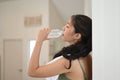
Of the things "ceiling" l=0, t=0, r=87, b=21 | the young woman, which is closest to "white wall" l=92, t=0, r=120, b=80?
the young woman

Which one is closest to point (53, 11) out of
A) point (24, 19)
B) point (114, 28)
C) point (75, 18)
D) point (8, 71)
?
point (24, 19)

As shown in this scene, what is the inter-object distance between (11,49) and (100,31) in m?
5.52

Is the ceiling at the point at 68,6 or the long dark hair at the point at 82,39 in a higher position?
the ceiling at the point at 68,6

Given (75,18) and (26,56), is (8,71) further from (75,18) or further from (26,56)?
(75,18)

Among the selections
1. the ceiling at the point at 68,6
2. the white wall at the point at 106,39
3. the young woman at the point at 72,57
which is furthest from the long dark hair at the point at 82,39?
the ceiling at the point at 68,6

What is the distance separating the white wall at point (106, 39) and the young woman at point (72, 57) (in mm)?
242

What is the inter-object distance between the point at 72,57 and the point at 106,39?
0.28m

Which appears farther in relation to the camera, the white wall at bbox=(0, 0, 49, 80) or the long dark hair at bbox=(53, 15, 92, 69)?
the white wall at bbox=(0, 0, 49, 80)

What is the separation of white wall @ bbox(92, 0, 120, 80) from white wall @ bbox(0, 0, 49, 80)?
4.44 m

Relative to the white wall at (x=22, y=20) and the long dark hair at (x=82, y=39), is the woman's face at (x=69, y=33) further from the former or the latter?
the white wall at (x=22, y=20)

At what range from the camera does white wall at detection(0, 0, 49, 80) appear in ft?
16.9

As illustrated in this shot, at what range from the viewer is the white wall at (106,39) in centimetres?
59

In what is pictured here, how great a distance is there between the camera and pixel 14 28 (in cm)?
564

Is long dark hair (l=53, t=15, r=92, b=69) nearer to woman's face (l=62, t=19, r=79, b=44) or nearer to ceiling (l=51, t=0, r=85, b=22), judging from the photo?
woman's face (l=62, t=19, r=79, b=44)
